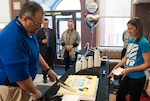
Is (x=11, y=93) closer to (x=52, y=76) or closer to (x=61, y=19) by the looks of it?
(x=52, y=76)

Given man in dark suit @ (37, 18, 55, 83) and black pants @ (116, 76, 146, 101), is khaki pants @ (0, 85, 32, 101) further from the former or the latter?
man in dark suit @ (37, 18, 55, 83)

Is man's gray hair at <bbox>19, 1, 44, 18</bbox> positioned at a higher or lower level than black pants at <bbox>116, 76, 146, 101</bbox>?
higher

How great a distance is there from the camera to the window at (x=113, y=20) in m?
5.29

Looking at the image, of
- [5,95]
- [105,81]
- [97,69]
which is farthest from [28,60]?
[97,69]

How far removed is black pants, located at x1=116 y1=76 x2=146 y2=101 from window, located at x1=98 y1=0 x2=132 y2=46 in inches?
139

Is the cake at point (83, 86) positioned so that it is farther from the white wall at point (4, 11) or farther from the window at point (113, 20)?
the white wall at point (4, 11)

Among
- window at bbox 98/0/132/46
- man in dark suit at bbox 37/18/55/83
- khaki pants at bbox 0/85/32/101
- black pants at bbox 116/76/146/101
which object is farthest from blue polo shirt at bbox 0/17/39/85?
window at bbox 98/0/132/46

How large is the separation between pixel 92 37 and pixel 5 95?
435 cm

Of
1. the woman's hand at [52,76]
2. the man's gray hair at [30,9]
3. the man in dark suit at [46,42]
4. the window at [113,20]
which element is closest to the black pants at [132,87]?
the woman's hand at [52,76]

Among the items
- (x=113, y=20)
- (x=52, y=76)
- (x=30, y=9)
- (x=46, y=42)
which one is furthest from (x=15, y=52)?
(x=113, y=20)

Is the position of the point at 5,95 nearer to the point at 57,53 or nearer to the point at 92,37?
the point at 92,37

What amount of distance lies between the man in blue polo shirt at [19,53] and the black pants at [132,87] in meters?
1.12

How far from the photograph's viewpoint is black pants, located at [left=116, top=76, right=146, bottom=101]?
2002mm

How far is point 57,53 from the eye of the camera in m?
6.13
